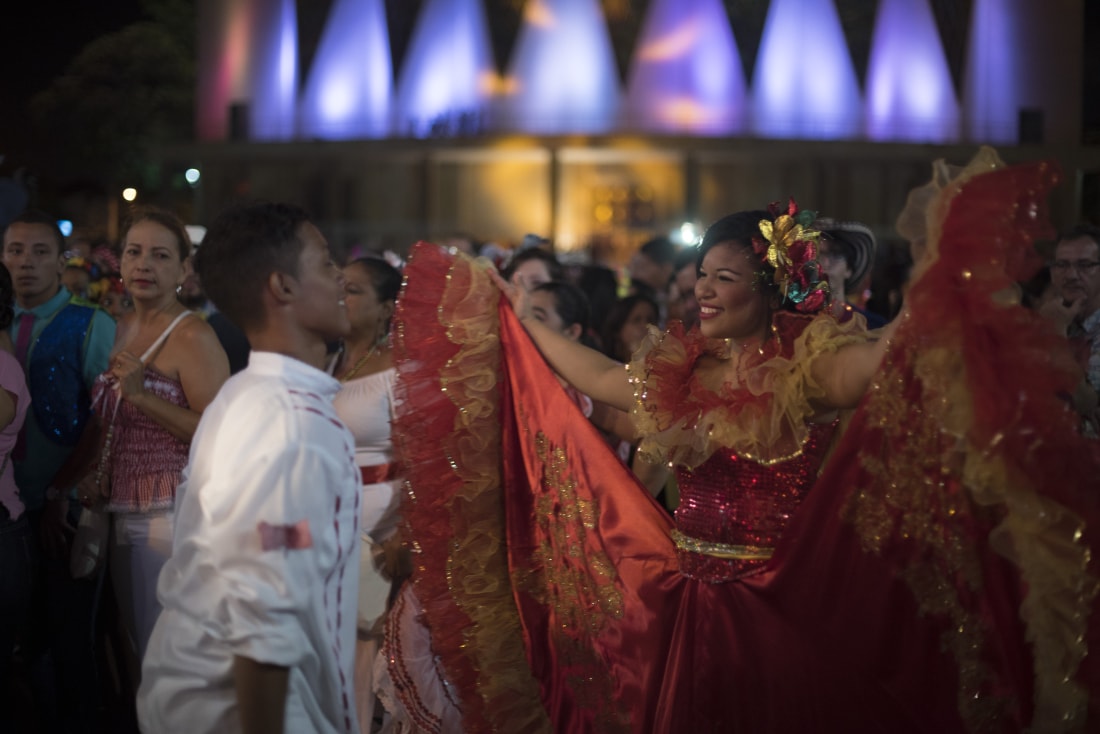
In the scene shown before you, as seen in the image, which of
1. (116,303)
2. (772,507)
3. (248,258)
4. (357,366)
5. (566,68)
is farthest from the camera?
(566,68)

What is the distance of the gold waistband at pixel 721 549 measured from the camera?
11.6 ft

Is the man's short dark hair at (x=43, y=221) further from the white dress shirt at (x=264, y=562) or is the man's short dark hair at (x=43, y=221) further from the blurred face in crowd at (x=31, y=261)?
the white dress shirt at (x=264, y=562)

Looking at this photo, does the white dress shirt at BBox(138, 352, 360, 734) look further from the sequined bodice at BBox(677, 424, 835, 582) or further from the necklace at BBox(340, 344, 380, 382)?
the necklace at BBox(340, 344, 380, 382)

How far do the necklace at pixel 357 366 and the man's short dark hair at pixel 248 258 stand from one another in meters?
1.93

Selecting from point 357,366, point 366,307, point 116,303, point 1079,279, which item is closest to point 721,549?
point 357,366

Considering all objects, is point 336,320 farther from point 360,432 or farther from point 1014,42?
point 1014,42

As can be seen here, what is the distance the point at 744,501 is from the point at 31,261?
329 cm

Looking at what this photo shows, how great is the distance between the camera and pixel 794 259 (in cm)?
359

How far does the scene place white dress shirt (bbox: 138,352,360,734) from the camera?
2.26 m

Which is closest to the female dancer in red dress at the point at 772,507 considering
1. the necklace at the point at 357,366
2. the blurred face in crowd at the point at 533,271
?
the necklace at the point at 357,366

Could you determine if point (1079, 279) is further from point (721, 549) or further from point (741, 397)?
point (721, 549)

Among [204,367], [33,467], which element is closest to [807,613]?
[204,367]

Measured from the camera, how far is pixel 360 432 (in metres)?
4.23

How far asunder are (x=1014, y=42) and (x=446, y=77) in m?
15.1
